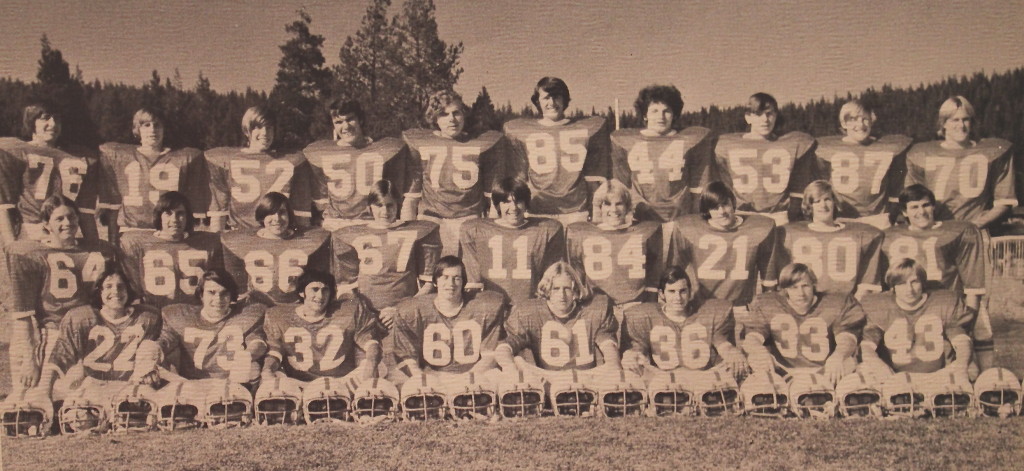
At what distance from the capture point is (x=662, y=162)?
323cm

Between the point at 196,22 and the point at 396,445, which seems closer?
the point at 396,445

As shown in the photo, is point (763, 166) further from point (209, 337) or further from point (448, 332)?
point (209, 337)

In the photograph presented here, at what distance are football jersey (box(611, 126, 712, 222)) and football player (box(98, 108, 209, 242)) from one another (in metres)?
1.82

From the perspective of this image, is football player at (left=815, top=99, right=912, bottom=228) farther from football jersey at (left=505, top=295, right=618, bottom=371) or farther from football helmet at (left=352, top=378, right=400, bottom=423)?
football helmet at (left=352, top=378, right=400, bottom=423)

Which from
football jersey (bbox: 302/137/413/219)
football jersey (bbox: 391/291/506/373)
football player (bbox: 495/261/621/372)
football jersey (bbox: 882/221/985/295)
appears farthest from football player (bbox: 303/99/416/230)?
football jersey (bbox: 882/221/985/295)

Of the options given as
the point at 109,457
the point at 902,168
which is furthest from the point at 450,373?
the point at 902,168

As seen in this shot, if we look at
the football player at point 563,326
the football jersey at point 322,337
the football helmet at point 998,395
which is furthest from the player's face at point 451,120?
the football helmet at point 998,395

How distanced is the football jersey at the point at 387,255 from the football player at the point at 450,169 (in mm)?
72

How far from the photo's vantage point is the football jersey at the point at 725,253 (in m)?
3.20

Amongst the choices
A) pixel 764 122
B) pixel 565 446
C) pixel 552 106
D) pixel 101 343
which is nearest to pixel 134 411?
pixel 101 343

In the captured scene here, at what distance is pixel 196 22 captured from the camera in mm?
3365

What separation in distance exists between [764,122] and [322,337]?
6.85 feet

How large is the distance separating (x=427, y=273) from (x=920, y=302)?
6.88 ft

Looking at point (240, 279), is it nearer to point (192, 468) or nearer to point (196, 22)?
point (192, 468)
